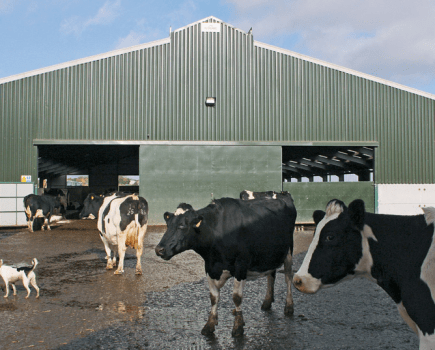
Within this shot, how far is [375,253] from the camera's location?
334 cm

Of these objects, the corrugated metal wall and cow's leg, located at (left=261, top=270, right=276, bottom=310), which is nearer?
cow's leg, located at (left=261, top=270, right=276, bottom=310)

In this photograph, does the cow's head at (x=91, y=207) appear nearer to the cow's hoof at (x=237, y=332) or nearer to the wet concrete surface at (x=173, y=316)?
the wet concrete surface at (x=173, y=316)

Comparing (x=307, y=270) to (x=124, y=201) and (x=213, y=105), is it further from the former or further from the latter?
(x=213, y=105)

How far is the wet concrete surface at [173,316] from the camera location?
493 centimetres

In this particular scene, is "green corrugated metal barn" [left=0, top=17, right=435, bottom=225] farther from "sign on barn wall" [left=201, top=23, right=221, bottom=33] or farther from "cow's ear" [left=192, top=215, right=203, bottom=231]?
"cow's ear" [left=192, top=215, right=203, bottom=231]

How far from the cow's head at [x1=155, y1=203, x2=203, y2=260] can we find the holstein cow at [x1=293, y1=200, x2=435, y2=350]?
2.24 m

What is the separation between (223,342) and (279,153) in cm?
1703

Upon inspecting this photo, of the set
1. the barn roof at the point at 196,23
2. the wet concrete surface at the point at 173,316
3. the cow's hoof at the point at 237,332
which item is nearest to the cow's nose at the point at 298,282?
the wet concrete surface at the point at 173,316

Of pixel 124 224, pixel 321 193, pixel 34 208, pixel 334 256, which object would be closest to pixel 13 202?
pixel 34 208

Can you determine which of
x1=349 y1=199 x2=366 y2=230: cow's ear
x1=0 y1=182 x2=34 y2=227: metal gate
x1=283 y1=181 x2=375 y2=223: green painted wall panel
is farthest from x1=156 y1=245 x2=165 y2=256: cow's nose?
x1=0 y1=182 x2=34 y2=227: metal gate

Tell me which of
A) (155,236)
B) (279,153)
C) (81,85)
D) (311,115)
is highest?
(81,85)

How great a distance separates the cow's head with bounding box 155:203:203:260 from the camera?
5.38m

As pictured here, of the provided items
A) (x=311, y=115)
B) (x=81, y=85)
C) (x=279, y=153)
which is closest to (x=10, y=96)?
(x=81, y=85)

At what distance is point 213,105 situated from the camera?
2122 cm
